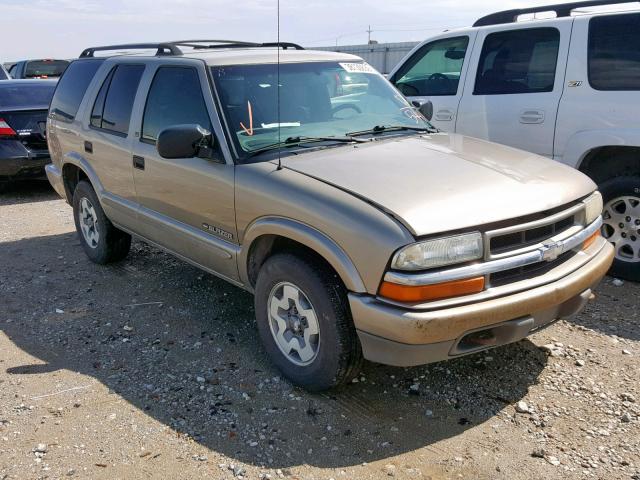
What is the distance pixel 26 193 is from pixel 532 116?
7342 mm

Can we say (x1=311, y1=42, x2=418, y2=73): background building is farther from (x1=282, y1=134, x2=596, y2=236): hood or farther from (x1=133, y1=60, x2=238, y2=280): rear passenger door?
(x1=282, y1=134, x2=596, y2=236): hood

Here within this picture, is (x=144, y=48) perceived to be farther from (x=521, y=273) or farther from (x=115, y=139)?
(x=521, y=273)

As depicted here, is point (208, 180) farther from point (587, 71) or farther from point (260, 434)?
point (587, 71)

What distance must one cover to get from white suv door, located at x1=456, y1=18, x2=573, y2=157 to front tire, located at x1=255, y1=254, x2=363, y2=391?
9.91ft

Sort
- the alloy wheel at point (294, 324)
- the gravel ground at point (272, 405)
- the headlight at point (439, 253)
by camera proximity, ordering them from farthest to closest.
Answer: the alloy wheel at point (294, 324), the gravel ground at point (272, 405), the headlight at point (439, 253)

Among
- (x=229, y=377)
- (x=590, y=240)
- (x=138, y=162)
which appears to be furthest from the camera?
(x=138, y=162)

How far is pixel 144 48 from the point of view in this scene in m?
5.17

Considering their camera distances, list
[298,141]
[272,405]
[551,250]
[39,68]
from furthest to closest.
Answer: [39,68] < [298,141] < [272,405] < [551,250]

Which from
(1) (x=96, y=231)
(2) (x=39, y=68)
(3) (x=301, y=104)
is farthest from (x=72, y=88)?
(2) (x=39, y=68)

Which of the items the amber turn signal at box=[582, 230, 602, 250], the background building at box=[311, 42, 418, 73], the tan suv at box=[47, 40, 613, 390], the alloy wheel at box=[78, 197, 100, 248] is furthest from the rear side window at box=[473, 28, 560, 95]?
the background building at box=[311, 42, 418, 73]

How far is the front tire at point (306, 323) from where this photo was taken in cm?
321

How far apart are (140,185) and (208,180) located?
3.31 ft

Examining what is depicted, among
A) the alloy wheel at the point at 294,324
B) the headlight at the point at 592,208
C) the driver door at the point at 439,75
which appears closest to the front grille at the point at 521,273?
the headlight at the point at 592,208

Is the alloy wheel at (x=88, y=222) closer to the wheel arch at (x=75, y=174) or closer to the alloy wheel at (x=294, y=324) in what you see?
the wheel arch at (x=75, y=174)
